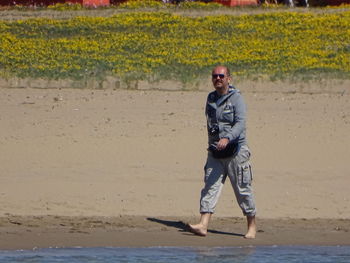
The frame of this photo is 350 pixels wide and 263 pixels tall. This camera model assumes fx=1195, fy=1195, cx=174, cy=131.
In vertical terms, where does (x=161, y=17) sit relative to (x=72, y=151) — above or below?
above

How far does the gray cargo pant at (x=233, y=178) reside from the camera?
8945mm

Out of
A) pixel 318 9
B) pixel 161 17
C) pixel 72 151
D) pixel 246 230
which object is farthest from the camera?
pixel 318 9

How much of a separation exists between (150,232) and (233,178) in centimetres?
87

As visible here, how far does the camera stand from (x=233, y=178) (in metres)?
8.98

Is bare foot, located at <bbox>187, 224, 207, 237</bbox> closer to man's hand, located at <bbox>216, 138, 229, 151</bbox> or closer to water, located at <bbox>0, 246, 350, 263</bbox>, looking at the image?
water, located at <bbox>0, 246, 350, 263</bbox>

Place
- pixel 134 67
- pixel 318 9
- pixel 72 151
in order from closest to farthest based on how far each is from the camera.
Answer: pixel 72 151 < pixel 134 67 < pixel 318 9

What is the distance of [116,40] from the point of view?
21844 millimetres

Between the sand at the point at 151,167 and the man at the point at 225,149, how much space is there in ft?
0.92

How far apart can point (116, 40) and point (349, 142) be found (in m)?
9.30

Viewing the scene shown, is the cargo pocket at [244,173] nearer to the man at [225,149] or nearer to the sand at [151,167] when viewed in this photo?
the man at [225,149]

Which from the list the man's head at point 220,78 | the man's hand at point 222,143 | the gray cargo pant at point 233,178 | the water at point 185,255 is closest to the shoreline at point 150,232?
the water at point 185,255

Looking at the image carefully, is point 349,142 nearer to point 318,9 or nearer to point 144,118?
point 144,118

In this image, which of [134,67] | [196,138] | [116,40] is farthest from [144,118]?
[116,40]

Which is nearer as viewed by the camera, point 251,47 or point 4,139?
point 4,139
